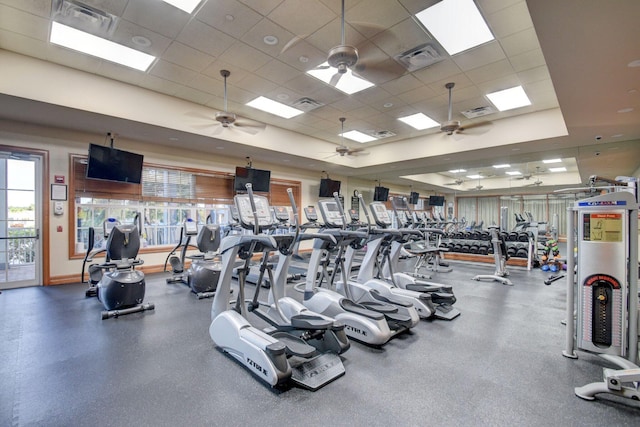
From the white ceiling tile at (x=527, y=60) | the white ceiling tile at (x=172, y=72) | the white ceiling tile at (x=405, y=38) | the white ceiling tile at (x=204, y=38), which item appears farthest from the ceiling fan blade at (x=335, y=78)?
the white ceiling tile at (x=527, y=60)

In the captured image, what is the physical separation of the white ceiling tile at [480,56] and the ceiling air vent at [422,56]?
1.03 ft

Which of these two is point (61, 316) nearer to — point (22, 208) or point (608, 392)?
point (22, 208)

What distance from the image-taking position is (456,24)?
3678 mm

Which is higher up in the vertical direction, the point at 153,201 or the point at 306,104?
the point at 306,104

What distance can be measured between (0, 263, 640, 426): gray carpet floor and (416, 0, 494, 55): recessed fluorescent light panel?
12.4 ft

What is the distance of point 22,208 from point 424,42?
7.66 metres

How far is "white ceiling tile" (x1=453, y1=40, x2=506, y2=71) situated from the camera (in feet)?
13.5

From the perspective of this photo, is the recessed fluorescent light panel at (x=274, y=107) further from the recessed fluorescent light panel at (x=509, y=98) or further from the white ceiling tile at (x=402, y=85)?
the recessed fluorescent light panel at (x=509, y=98)

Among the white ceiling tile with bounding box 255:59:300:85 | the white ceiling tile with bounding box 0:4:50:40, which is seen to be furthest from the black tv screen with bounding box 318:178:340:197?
the white ceiling tile with bounding box 0:4:50:40

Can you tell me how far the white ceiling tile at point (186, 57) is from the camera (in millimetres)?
4199

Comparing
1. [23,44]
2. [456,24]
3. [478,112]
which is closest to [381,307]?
[456,24]

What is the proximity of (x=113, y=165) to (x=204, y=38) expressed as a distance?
148 inches

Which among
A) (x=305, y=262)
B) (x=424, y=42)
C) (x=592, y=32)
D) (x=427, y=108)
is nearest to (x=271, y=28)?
(x=424, y=42)

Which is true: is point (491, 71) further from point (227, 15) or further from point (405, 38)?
point (227, 15)
